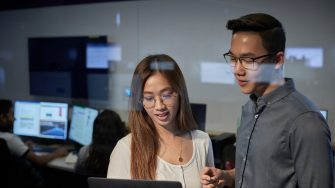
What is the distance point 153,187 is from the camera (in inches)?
52.7

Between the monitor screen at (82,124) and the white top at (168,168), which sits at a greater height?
the white top at (168,168)

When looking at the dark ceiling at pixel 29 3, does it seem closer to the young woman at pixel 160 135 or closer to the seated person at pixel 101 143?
A: the seated person at pixel 101 143

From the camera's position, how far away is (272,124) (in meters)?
1.27

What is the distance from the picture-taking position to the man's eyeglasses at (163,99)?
1625mm

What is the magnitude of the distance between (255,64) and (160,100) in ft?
1.50

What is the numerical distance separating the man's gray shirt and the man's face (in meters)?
0.05

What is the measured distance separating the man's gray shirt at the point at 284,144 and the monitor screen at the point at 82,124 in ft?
7.77

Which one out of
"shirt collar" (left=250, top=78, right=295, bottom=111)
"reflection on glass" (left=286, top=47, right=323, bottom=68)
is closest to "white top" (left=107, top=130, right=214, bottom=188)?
"shirt collar" (left=250, top=78, right=295, bottom=111)

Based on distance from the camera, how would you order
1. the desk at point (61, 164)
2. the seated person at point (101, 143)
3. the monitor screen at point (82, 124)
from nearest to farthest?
the seated person at point (101, 143) → the desk at point (61, 164) → the monitor screen at point (82, 124)

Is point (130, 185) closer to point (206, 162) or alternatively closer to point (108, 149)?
point (206, 162)

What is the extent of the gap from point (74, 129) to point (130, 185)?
2578mm

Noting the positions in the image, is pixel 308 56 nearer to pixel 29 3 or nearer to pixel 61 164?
pixel 61 164

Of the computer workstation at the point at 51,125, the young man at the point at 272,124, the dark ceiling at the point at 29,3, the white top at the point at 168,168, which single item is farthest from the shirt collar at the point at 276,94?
the dark ceiling at the point at 29,3

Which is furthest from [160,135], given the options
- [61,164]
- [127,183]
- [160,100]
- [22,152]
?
[22,152]
